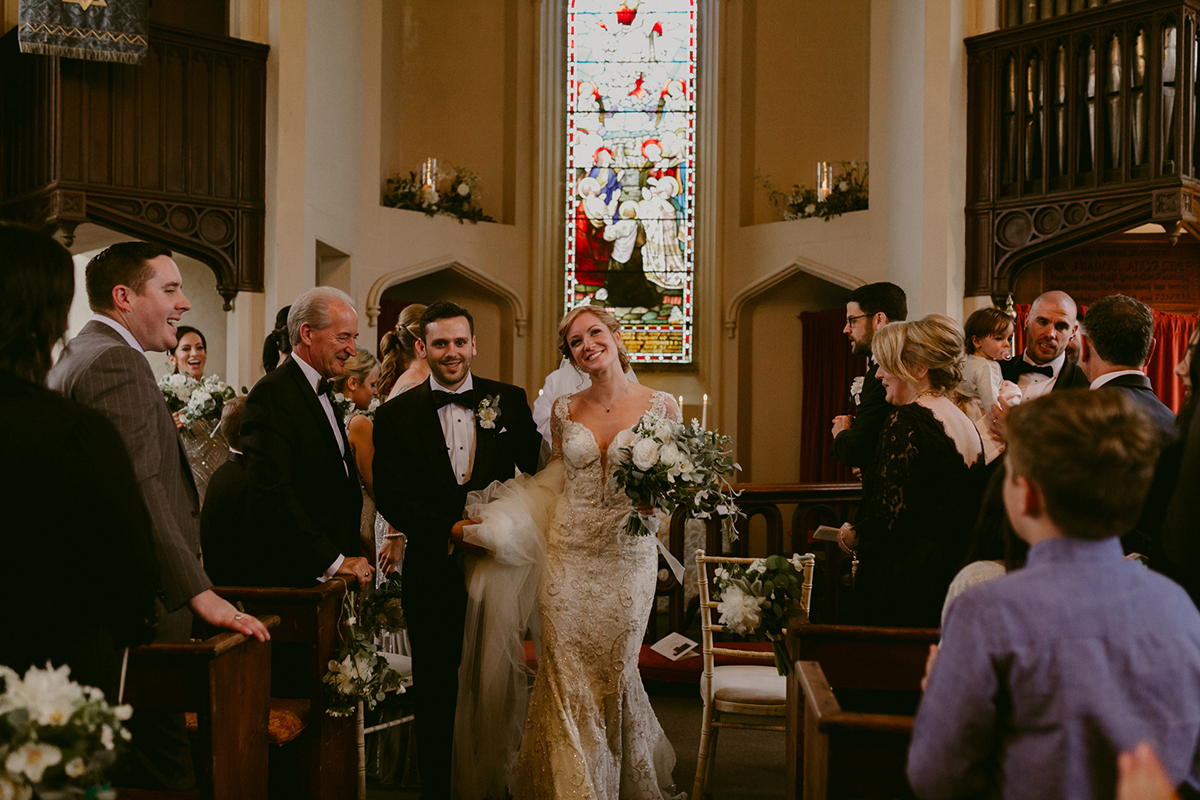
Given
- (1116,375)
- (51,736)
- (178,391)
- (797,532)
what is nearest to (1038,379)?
(797,532)

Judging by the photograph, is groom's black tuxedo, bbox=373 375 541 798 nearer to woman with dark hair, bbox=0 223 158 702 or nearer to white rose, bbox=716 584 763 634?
white rose, bbox=716 584 763 634

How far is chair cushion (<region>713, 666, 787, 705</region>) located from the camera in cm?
396

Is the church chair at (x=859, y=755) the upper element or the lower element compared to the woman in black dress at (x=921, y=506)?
lower

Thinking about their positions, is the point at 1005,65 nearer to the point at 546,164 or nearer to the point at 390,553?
the point at 546,164

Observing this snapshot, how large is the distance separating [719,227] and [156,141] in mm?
5606

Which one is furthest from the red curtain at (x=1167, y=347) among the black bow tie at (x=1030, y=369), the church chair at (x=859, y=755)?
the church chair at (x=859, y=755)

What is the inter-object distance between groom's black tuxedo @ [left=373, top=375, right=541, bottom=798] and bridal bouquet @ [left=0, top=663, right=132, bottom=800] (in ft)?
7.64

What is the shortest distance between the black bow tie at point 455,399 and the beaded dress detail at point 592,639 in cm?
43

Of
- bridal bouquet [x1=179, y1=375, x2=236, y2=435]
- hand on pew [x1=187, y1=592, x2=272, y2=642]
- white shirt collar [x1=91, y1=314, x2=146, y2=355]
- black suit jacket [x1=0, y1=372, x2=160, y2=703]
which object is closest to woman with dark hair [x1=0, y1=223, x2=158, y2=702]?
black suit jacket [x1=0, y1=372, x2=160, y2=703]

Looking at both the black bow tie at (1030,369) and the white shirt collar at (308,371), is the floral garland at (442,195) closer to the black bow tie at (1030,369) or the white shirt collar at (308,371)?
the black bow tie at (1030,369)

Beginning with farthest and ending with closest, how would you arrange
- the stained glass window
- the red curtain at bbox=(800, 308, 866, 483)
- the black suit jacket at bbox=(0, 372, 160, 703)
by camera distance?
the stained glass window, the red curtain at bbox=(800, 308, 866, 483), the black suit jacket at bbox=(0, 372, 160, 703)

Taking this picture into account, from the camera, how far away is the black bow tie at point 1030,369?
200 inches

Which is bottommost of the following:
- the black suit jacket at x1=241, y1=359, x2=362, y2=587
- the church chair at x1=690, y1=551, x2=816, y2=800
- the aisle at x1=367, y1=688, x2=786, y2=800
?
the aisle at x1=367, y1=688, x2=786, y2=800

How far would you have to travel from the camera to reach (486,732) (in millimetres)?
3859
